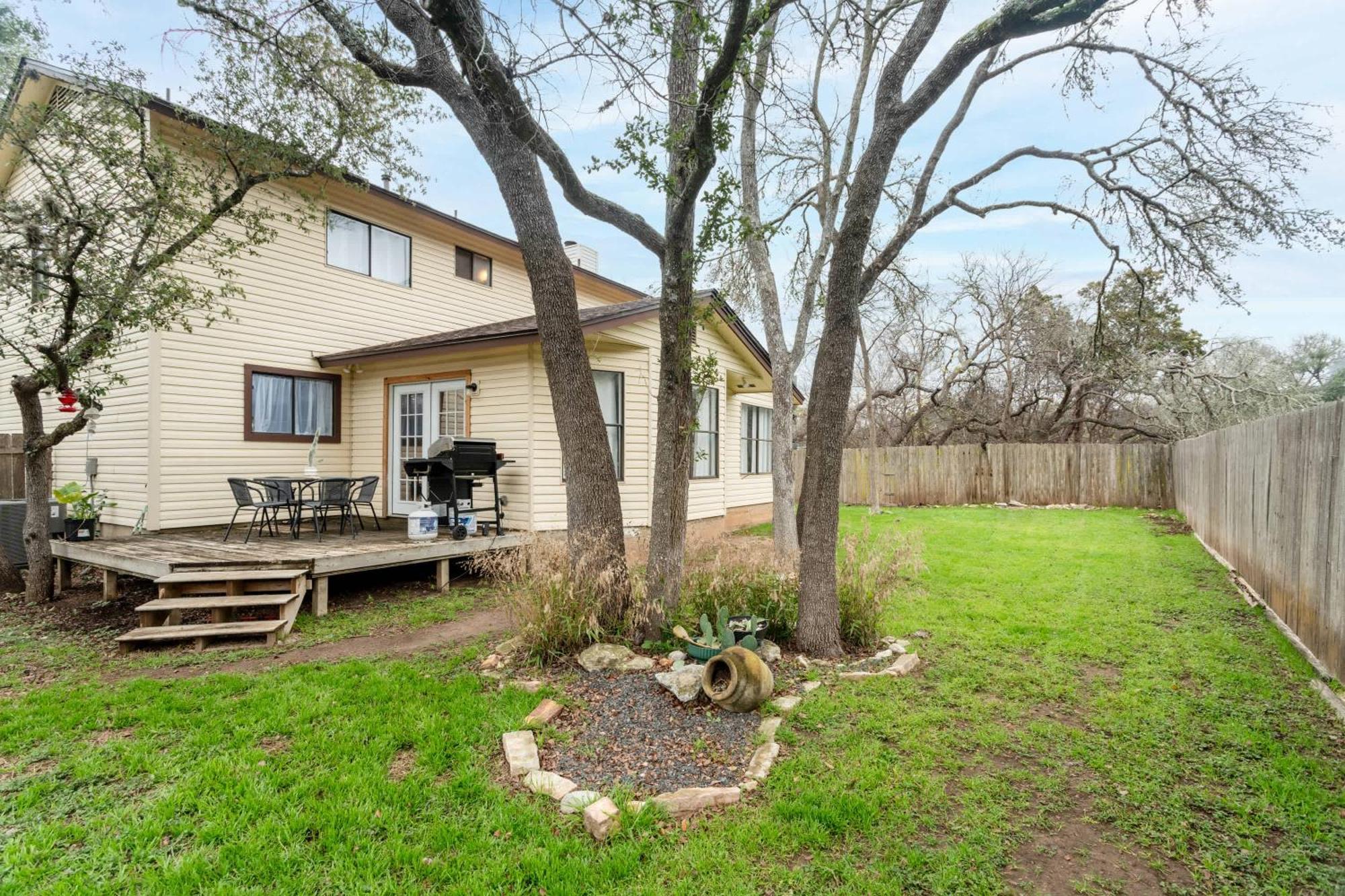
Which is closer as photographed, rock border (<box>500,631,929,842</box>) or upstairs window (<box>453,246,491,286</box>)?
rock border (<box>500,631,929,842</box>)

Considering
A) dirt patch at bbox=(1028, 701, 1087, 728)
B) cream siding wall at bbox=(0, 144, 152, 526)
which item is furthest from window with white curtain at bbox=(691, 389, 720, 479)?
cream siding wall at bbox=(0, 144, 152, 526)

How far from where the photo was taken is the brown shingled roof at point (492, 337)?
7625 millimetres

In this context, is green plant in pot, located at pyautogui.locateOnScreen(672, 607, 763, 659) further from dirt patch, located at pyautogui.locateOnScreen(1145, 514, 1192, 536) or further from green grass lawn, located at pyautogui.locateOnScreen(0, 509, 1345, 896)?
dirt patch, located at pyautogui.locateOnScreen(1145, 514, 1192, 536)

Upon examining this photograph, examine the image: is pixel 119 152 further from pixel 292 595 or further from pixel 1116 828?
pixel 1116 828

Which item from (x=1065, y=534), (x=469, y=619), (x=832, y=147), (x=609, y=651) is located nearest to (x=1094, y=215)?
(x=832, y=147)

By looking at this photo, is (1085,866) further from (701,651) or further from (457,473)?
(457,473)

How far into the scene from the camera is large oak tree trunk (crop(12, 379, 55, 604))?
20.4 feet

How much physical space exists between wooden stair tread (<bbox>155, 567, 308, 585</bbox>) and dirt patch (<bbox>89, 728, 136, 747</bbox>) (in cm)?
215

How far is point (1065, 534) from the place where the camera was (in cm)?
998

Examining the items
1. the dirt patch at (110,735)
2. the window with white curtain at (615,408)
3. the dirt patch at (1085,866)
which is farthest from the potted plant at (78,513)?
the dirt patch at (1085,866)

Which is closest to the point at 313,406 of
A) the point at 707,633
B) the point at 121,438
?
the point at 121,438

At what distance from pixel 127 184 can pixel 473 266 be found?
5.95 metres

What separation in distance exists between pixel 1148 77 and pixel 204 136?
35.2 ft

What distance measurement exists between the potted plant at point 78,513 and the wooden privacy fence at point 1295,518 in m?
11.6
